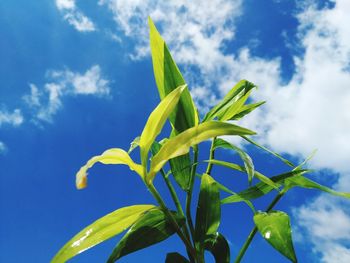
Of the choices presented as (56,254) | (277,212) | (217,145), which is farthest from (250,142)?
(56,254)

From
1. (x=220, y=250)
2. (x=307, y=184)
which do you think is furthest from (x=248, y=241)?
(x=307, y=184)

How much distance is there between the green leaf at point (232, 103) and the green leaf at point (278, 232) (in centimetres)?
31

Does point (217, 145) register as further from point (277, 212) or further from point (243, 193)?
point (277, 212)

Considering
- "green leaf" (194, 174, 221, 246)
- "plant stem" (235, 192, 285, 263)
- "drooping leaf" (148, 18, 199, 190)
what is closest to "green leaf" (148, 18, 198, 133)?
"drooping leaf" (148, 18, 199, 190)

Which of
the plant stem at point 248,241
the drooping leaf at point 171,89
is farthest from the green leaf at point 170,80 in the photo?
the plant stem at point 248,241

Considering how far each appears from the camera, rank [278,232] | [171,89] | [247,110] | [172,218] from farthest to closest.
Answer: [247,110], [171,89], [172,218], [278,232]

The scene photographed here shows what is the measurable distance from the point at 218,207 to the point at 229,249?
0.10 metres

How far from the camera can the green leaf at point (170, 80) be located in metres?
0.95

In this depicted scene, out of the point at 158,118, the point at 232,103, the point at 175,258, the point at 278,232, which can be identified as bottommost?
the point at 278,232

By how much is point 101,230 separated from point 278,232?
31 centimetres

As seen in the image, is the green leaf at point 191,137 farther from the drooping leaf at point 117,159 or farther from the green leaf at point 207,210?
the green leaf at point 207,210

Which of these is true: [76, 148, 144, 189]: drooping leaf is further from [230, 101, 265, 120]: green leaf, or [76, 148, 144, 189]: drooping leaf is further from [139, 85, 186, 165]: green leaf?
[230, 101, 265, 120]: green leaf

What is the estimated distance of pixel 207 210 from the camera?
3.00ft

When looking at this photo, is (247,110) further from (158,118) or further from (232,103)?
(158,118)
